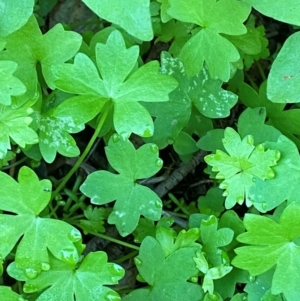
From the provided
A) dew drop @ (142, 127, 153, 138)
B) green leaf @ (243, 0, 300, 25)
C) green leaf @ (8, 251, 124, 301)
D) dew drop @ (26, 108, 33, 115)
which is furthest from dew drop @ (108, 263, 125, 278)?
green leaf @ (243, 0, 300, 25)

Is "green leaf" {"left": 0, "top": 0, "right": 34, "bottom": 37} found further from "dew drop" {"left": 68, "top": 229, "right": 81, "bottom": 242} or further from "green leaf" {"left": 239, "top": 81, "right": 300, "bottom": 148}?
"green leaf" {"left": 239, "top": 81, "right": 300, "bottom": 148}

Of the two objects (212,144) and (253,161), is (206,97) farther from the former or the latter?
(253,161)

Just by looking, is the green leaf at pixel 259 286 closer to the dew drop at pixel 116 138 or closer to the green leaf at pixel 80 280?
the green leaf at pixel 80 280

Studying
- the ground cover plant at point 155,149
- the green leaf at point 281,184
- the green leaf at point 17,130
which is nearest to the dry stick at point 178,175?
the ground cover plant at point 155,149

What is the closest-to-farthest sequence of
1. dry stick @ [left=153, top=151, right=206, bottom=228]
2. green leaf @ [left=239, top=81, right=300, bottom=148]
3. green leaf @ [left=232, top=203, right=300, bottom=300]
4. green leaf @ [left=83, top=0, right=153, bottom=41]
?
1. green leaf @ [left=83, top=0, right=153, bottom=41]
2. green leaf @ [left=232, top=203, right=300, bottom=300]
3. green leaf @ [left=239, top=81, right=300, bottom=148]
4. dry stick @ [left=153, top=151, right=206, bottom=228]

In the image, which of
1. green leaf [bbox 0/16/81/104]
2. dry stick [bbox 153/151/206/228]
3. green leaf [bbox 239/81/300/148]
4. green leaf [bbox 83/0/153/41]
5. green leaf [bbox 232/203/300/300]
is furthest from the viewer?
dry stick [bbox 153/151/206/228]

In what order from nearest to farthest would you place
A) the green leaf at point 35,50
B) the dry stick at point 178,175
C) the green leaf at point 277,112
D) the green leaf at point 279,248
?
the green leaf at point 279,248 → the green leaf at point 35,50 → the green leaf at point 277,112 → the dry stick at point 178,175

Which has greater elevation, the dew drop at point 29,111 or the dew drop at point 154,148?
the dew drop at point 29,111
